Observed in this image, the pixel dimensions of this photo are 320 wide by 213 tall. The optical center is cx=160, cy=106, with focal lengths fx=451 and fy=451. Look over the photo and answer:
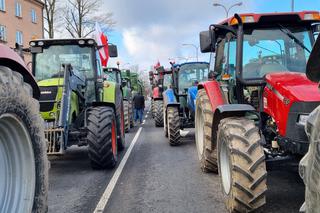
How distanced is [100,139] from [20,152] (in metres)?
4.39

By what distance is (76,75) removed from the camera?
8.71m

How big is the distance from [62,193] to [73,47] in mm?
3660

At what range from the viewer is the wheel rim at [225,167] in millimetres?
5475

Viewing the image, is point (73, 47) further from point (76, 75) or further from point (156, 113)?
point (156, 113)

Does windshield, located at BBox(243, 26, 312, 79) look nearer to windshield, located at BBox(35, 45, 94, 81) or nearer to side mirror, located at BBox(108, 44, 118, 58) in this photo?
windshield, located at BBox(35, 45, 94, 81)

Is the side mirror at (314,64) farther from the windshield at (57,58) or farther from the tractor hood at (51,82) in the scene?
the windshield at (57,58)

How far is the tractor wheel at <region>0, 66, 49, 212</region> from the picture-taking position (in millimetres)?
3281

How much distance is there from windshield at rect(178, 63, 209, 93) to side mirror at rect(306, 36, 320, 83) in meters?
10.0

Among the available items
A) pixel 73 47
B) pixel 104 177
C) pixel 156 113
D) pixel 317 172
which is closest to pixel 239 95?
pixel 104 177

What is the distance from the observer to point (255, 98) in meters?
6.17

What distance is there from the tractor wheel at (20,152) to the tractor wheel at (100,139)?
415cm

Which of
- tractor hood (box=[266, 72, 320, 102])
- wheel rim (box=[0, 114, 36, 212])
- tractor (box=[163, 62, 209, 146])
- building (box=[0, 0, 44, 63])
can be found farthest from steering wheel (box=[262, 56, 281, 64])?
building (box=[0, 0, 44, 63])

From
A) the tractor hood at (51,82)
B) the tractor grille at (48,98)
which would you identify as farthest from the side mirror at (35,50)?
the tractor grille at (48,98)

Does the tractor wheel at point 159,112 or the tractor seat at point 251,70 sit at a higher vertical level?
the tractor seat at point 251,70
